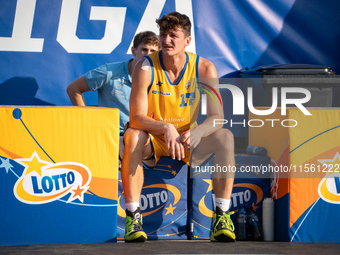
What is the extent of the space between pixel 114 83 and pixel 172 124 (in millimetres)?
1050

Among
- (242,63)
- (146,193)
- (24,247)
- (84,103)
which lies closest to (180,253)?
(146,193)

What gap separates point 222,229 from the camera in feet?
6.39

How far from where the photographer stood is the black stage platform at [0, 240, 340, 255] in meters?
1.76

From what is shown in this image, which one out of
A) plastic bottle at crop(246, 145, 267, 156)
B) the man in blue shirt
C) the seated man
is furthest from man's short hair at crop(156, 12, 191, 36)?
plastic bottle at crop(246, 145, 267, 156)

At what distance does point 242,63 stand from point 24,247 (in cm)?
240

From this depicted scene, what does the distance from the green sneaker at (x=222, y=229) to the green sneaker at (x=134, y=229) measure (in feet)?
1.30

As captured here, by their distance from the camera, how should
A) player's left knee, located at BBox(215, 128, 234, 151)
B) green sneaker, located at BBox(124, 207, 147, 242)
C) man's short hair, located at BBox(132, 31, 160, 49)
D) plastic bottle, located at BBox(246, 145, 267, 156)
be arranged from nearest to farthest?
1. green sneaker, located at BBox(124, 207, 147, 242)
2. player's left knee, located at BBox(215, 128, 234, 151)
3. plastic bottle, located at BBox(246, 145, 267, 156)
4. man's short hair, located at BBox(132, 31, 160, 49)

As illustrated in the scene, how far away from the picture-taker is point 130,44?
10.8 ft

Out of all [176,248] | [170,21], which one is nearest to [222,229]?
[176,248]

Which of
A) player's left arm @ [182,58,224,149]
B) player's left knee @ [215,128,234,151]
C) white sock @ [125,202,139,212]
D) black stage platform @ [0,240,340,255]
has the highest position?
player's left arm @ [182,58,224,149]

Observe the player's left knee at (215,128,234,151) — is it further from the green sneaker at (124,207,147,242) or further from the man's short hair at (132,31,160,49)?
the man's short hair at (132,31,160,49)

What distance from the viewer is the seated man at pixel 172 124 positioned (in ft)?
6.45

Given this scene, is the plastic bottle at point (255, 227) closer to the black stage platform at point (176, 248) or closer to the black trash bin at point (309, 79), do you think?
the black stage platform at point (176, 248)

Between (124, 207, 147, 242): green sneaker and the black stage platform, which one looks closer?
the black stage platform
